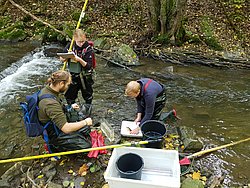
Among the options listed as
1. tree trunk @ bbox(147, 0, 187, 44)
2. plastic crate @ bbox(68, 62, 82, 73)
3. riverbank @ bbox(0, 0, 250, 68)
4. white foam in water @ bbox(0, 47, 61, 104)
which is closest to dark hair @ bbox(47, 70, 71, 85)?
plastic crate @ bbox(68, 62, 82, 73)

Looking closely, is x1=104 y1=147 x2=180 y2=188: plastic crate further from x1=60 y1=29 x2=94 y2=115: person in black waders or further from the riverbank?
the riverbank

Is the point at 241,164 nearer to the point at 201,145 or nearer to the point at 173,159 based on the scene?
the point at 201,145

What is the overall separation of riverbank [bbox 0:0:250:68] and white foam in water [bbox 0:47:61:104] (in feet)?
5.89

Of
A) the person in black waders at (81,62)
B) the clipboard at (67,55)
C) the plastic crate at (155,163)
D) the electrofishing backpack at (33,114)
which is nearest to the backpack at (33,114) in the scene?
the electrofishing backpack at (33,114)

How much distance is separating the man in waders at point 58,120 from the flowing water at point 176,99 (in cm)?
127

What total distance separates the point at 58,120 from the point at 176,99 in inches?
157

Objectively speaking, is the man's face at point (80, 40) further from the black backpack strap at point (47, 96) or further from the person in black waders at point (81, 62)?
the black backpack strap at point (47, 96)

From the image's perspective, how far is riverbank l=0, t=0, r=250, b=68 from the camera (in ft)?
32.9

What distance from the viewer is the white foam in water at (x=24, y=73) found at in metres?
7.65

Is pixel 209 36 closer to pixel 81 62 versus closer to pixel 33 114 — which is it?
pixel 81 62

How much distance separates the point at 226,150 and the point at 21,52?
812cm

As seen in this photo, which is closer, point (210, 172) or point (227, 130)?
point (210, 172)

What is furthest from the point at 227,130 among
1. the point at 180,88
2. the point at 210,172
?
the point at 180,88

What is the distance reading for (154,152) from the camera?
384 centimetres
